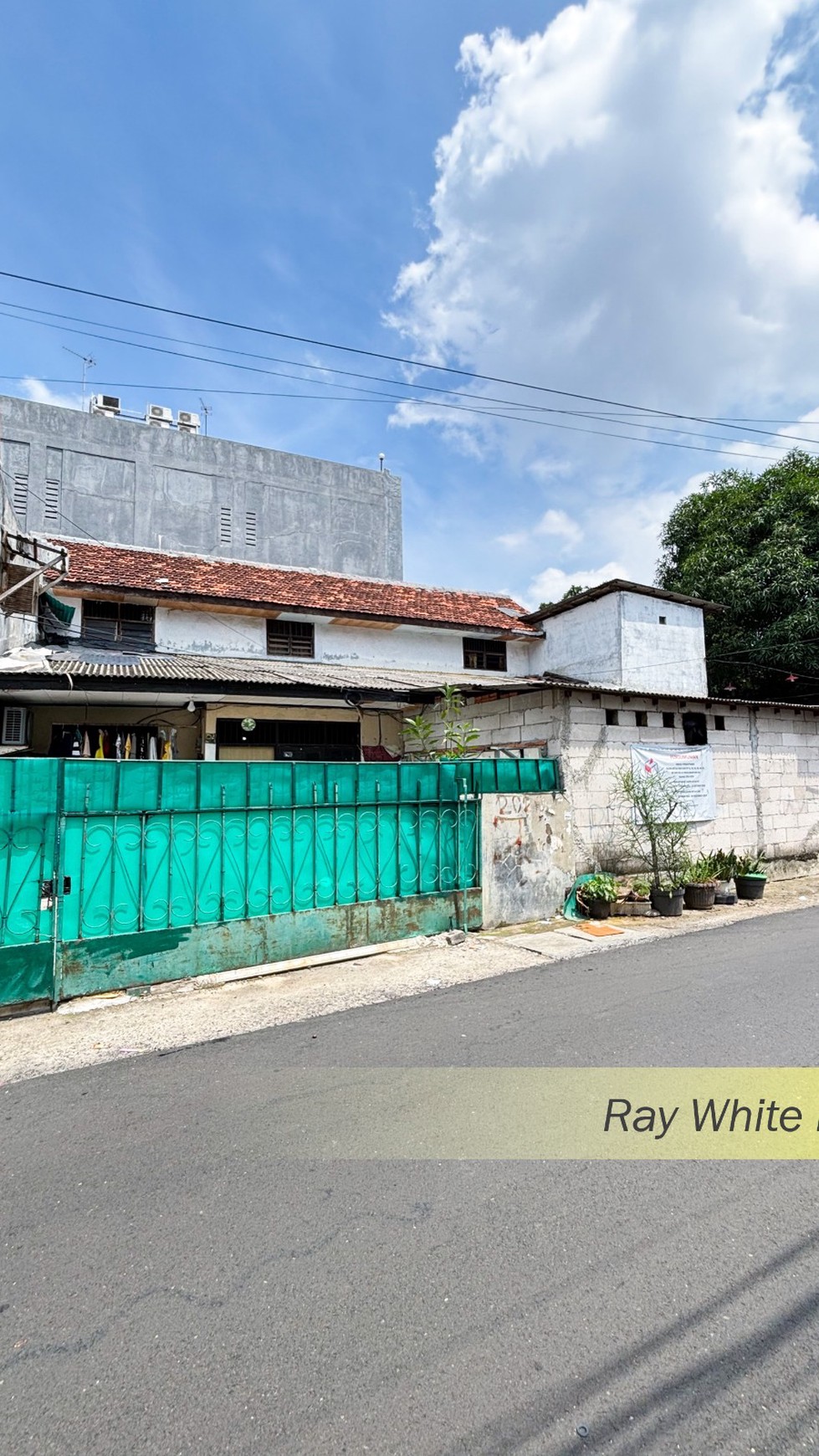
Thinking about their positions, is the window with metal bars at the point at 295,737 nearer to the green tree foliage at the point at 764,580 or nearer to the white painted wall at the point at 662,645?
the white painted wall at the point at 662,645

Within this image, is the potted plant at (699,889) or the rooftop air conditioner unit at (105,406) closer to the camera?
the potted plant at (699,889)

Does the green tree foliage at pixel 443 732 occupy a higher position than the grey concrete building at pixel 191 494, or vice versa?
the grey concrete building at pixel 191 494

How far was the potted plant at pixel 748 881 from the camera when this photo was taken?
11.2 metres

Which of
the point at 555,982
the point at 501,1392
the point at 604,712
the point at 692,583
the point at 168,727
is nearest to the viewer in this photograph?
the point at 501,1392

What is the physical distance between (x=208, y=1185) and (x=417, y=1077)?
4.67ft

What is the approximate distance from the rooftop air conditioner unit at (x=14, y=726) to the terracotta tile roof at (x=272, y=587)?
3.37 meters

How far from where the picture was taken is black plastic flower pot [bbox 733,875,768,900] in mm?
11156

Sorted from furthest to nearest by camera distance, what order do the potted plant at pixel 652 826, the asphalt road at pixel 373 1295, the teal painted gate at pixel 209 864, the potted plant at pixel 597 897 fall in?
1. the potted plant at pixel 652 826
2. the potted plant at pixel 597 897
3. the teal painted gate at pixel 209 864
4. the asphalt road at pixel 373 1295

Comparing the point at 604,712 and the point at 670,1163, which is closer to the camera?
the point at 670,1163

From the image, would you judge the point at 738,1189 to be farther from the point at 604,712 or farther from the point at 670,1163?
the point at 604,712

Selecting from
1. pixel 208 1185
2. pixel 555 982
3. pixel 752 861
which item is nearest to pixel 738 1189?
pixel 208 1185

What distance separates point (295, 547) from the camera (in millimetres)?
26078

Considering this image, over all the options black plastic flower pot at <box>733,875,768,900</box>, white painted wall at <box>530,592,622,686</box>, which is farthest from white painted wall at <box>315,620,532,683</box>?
black plastic flower pot at <box>733,875,768,900</box>

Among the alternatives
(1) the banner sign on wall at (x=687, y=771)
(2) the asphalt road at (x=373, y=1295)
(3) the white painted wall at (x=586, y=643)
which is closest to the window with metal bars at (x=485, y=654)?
(3) the white painted wall at (x=586, y=643)
